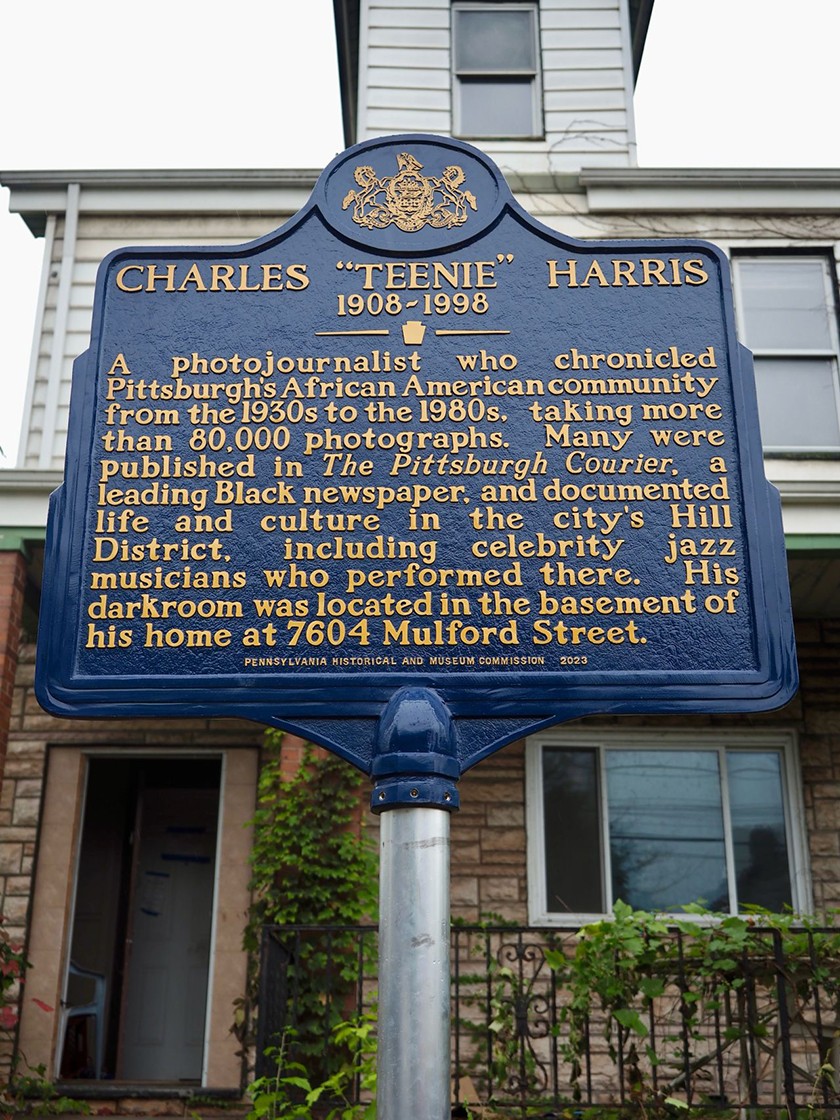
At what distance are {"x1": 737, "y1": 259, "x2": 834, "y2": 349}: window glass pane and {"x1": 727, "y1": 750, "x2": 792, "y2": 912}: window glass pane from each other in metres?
3.42

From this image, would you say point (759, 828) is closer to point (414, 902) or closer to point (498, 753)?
point (498, 753)

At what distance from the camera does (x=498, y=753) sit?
29.7 ft

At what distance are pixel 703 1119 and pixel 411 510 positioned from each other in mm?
3280

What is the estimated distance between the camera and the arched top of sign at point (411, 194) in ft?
14.8

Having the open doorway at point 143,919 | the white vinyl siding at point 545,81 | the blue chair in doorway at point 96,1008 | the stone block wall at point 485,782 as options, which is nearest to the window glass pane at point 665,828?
the stone block wall at point 485,782

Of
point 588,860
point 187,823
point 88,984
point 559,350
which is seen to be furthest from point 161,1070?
point 559,350

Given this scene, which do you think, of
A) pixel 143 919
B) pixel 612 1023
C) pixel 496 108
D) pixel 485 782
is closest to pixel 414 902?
pixel 612 1023

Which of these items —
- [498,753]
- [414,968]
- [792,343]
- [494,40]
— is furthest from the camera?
[494,40]

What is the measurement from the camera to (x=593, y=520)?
4.06 m

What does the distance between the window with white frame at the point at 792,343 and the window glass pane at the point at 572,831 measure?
118 inches

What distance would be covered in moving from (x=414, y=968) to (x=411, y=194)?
279 cm

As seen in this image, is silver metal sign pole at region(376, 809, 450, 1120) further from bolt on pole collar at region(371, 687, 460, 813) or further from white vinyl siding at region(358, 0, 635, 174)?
white vinyl siding at region(358, 0, 635, 174)

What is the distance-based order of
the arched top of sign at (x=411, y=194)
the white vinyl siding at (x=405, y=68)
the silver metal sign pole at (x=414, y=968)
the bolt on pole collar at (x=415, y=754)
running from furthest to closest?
1. the white vinyl siding at (x=405, y=68)
2. the arched top of sign at (x=411, y=194)
3. the bolt on pole collar at (x=415, y=754)
4. the silver metal sign pole at (x=414, y=968)

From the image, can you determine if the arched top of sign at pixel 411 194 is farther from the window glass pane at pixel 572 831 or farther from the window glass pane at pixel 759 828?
the window glass pane at pixel 759 828
